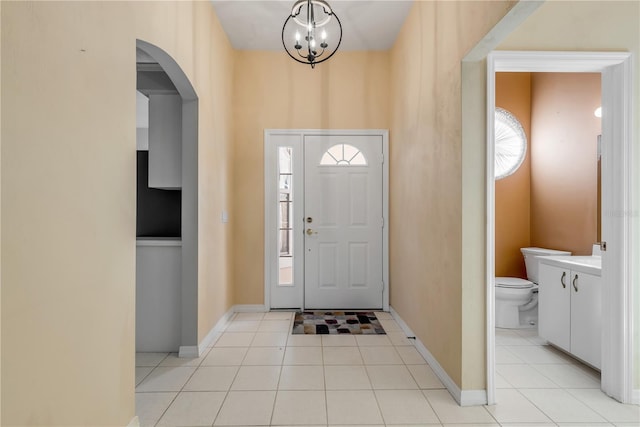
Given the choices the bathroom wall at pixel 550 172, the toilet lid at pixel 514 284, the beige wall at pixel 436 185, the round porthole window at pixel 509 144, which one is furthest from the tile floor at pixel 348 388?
the round porthole window at pixel 509 144

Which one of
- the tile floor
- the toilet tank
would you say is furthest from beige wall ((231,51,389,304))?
the toilet tank

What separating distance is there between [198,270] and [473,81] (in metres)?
2.41

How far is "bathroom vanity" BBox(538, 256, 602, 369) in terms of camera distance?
2336 millimetres

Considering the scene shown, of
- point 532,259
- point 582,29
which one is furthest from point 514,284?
point 582,29

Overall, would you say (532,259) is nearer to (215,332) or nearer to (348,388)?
(348,388)

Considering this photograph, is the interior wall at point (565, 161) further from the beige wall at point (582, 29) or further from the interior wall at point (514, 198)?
the beige wall at point (582, 29)

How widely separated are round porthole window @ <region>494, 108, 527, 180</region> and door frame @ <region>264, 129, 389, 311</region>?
4.21ft

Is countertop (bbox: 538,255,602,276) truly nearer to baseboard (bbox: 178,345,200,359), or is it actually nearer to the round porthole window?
the round porthole window

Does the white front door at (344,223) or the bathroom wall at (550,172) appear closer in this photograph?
the bathroom wall at (550,172)

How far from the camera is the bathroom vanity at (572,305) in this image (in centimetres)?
234

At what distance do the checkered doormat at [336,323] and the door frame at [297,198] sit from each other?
0.28m

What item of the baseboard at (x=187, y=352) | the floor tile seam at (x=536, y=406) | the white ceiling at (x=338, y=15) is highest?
the white ceiling at (x=338, y=15)

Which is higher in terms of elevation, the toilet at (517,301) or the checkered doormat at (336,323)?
the toilet at (517,301)

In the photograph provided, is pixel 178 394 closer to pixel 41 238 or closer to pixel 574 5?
pixel 41 238
